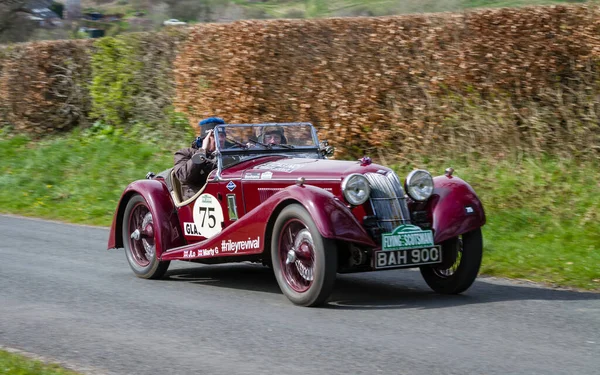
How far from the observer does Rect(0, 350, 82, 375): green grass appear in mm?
4910

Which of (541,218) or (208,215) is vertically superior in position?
(208,215)

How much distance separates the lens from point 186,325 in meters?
6.36

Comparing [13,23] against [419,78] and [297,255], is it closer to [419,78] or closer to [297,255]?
[419,78]

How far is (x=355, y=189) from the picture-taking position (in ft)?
22.8

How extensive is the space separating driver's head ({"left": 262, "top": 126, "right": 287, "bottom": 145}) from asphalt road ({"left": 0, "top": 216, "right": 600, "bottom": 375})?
136 centimetres

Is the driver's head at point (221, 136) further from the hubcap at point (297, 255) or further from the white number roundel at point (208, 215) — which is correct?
the hubcap at point (297, 255)

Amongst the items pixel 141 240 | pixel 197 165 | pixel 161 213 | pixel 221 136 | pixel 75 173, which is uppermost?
pixel 221 136

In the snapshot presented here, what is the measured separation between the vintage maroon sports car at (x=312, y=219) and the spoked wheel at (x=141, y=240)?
3 cm

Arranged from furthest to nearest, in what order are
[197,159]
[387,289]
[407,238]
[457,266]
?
[197,159] → [387,289] → [457,266] → [407,238]

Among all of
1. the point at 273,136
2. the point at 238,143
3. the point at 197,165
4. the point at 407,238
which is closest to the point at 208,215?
the point at 197,165

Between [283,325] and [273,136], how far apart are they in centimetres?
279

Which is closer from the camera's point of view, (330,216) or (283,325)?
(283,325)

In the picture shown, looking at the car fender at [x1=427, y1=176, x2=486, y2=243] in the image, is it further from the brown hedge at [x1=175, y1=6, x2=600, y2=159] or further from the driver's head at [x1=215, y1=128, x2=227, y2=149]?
the brown hedge at [x1=175, y1=6, x2=600, y2=159]

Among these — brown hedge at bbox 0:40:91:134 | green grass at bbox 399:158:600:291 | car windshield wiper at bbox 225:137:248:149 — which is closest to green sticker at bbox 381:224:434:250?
green grass at bbox 399:158:600:291
